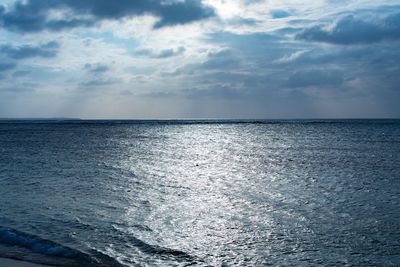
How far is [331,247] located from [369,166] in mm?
23724

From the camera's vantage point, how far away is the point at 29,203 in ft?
65.8

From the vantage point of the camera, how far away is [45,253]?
1284 centimetres

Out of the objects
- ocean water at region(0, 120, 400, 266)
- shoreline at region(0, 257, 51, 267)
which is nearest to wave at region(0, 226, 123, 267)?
ocean water at region(0, 120, 400, 266)

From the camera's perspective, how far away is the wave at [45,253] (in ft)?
39.6

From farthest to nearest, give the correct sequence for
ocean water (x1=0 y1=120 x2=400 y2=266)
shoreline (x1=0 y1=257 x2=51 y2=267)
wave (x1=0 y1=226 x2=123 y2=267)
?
ocean water (x1=0 y1=120 x2=400 y2=266) → wave (x1=0 y1=226 x2=123 y2=267) → shoreline (x1=0 y1=257 x2=51 y2=267)

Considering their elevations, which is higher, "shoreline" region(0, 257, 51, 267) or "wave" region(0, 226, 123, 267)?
"shoreline" region(0, 257, 51, 267)

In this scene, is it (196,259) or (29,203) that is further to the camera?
(29,203)

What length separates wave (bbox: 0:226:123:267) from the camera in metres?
12.1

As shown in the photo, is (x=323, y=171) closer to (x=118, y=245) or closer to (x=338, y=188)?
(x=338, y=188)

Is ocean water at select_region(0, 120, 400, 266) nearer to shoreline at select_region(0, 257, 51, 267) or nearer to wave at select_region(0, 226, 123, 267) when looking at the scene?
wave at select_region(0, 226, 123, 267)

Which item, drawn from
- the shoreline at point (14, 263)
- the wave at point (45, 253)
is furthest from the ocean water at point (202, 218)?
the shoreline at point (14, 263)

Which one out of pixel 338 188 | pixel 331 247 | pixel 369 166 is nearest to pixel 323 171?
pixel 369 166

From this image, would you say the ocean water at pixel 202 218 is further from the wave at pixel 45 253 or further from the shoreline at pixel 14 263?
the shoreline at pixel 14 263

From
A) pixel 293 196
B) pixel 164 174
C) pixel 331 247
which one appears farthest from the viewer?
pixel 164 174
